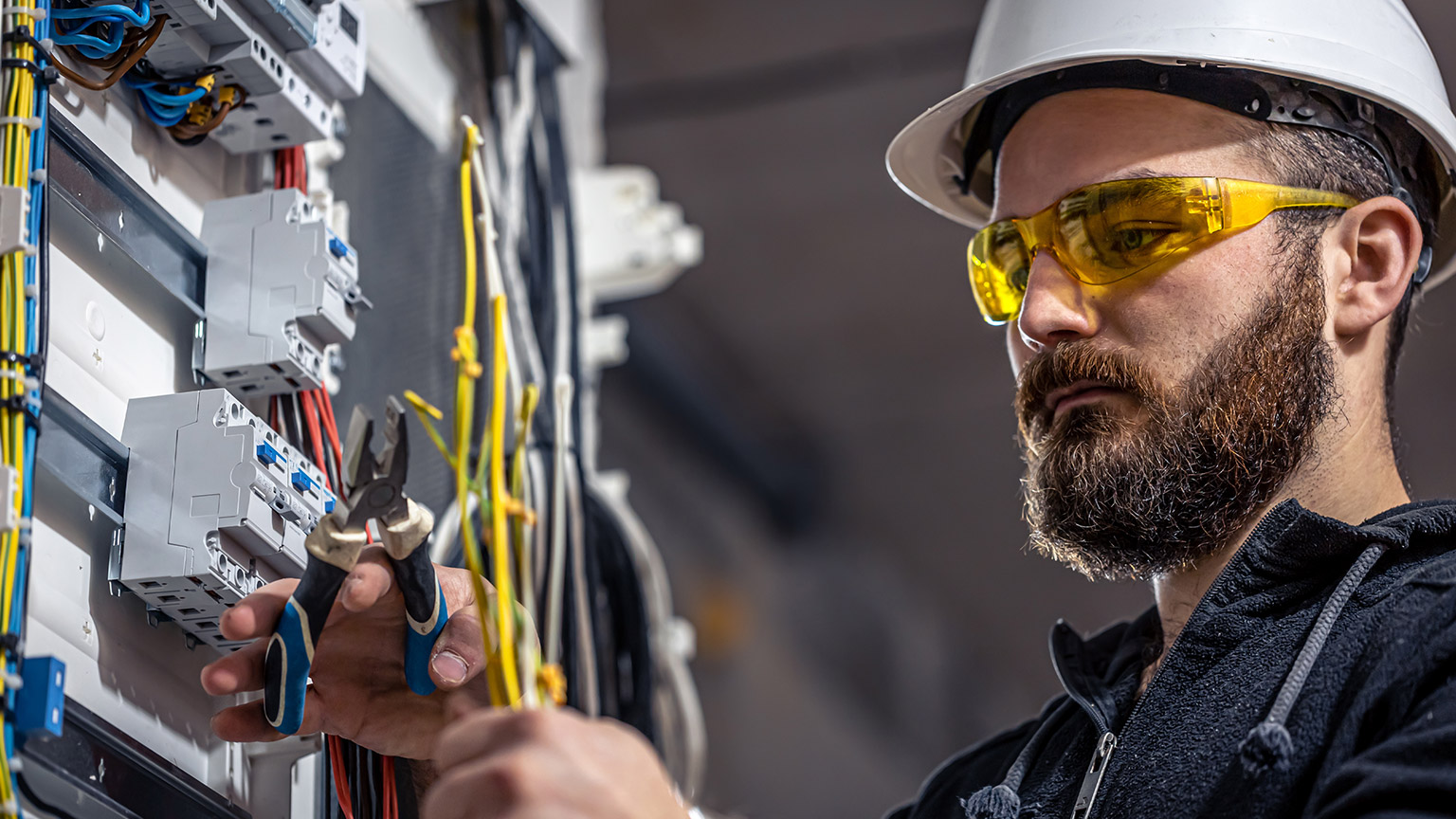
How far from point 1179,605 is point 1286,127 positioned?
48cm

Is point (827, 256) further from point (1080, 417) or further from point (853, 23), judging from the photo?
point (1080, 417)

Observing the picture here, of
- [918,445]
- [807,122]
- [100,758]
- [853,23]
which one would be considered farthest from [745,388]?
[100,758]

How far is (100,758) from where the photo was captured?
1.05 meters

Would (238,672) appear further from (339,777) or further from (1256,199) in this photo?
(1256,199)

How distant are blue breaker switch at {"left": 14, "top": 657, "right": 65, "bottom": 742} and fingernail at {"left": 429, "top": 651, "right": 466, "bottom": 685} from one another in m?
0.26

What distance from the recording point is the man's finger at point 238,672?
1056 mm

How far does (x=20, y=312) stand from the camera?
A: 3.24 feet

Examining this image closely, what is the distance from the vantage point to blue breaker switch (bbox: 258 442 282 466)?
3.82ft

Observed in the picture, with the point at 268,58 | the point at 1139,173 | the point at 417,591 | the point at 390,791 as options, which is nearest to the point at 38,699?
the point at 417,591

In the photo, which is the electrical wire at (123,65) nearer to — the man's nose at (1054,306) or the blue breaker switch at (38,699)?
the blue breaker switch at (38,699)

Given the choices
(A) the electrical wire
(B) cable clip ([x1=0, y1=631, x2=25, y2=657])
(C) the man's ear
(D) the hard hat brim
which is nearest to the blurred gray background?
(D) the hard hat brim

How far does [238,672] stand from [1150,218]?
883mm

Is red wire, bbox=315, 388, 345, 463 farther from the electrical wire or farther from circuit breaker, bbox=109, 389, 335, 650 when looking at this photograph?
the electrical wire

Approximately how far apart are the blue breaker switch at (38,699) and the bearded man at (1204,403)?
137mm
